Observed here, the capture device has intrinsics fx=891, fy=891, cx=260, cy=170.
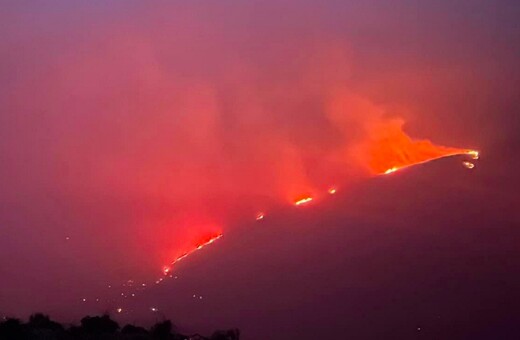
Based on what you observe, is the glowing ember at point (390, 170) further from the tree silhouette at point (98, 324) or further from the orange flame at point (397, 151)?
the tree silhouette at point (98, 324)

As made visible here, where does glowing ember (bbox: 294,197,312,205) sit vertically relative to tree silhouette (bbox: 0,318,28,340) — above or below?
above

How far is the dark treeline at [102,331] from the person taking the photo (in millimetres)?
22531

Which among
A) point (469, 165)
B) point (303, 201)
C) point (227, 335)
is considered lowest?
point (227, 335)

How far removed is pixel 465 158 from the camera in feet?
73.6

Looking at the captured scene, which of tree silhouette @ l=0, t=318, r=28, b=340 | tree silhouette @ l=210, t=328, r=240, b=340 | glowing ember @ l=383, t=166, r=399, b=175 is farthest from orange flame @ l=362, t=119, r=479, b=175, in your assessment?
tree silhouette @ l=0, t=318, r=28, b=340

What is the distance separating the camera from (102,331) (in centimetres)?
2336

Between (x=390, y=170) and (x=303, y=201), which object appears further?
(x=303, y=201)

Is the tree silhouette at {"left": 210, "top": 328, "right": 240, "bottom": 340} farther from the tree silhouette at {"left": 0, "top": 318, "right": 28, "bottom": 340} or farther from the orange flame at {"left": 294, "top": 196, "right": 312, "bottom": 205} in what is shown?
the tree silhouette at {"left": 0, "top": 318, "right": 28, "bottom": 340}

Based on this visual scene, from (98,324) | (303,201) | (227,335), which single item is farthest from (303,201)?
(98,324)

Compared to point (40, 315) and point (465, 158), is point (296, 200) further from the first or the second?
point (40, 315)

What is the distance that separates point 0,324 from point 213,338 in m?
5.14

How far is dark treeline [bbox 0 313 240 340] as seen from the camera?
73.9 ft

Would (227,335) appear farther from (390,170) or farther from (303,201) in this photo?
(390,170)

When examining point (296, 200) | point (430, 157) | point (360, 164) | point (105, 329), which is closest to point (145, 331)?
point (105, 329)
